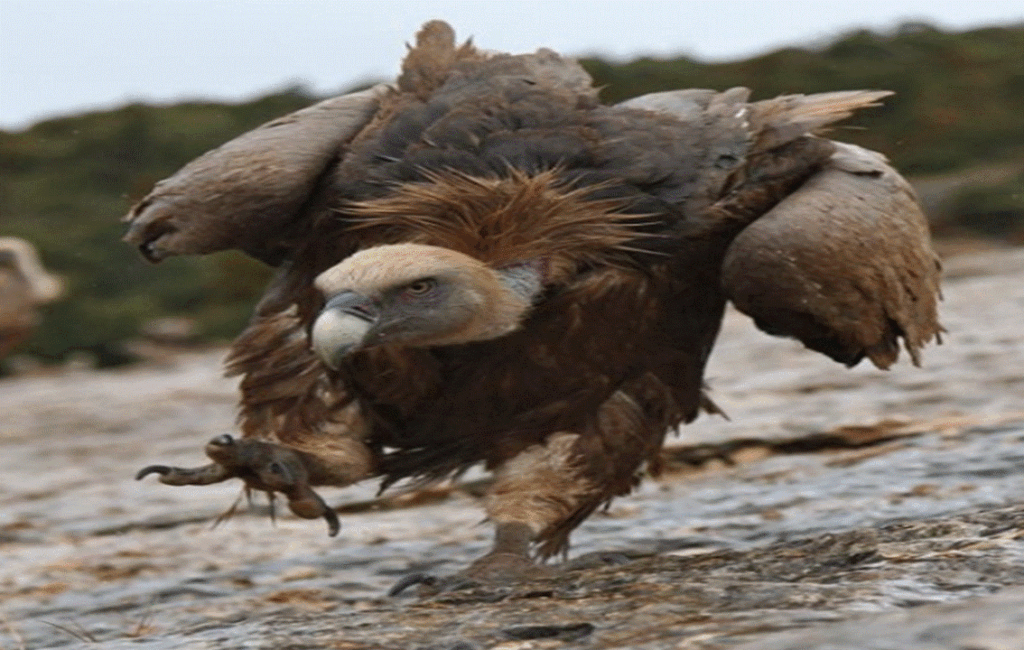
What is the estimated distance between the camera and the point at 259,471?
708 centimetres

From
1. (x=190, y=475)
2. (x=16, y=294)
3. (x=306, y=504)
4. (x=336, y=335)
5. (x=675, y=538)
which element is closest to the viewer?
(x=336, y=335)

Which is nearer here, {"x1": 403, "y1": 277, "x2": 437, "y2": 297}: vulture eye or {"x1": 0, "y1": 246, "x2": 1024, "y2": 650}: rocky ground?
{"x1": 0, "y1": 246, "x2": 1024, "y2": 650}: rocky ground

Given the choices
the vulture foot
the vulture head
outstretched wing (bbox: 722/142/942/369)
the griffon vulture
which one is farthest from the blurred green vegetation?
the vulture head

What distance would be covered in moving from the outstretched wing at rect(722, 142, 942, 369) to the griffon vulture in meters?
8.90

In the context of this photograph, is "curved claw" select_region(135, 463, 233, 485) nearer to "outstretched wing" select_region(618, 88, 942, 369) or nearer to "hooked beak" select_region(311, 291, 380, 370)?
"hooked beak" select_region(311, 291, 380, 370)

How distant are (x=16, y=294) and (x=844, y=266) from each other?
955cm

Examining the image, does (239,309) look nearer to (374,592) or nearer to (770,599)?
(374,592)

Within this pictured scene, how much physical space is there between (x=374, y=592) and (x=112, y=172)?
18.2m

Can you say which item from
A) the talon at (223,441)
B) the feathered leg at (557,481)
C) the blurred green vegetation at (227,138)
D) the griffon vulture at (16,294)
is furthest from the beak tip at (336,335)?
the blurred green vegetation at (227,138)

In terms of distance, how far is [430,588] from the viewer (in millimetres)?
7016

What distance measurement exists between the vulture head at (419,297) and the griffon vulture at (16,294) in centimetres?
894

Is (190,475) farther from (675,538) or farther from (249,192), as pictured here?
(675,538)

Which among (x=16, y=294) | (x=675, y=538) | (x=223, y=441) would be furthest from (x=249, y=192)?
(x=16, y=294)

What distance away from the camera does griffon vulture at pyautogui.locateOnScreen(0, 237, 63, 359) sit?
15.4m
